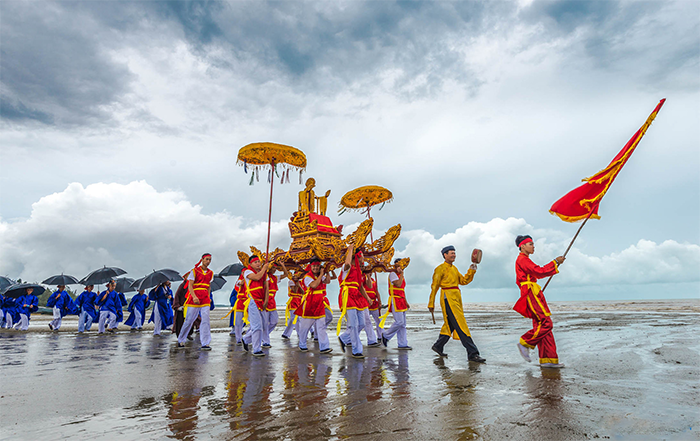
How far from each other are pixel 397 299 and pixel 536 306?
357 cm

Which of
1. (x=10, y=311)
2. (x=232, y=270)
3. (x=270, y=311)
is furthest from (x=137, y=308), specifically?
(x=270, y=311)

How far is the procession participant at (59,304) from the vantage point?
16219 millimetres

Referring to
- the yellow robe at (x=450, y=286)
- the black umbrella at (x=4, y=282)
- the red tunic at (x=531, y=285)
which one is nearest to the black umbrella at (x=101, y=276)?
the black umbrella at (x=4, y=282)

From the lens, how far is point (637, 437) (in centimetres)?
306

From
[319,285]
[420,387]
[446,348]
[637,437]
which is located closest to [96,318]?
[319,285]

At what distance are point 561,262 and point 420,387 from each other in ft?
9.91

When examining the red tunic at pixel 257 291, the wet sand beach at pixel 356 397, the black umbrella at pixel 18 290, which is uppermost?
the black umbrella at pixel 18 290

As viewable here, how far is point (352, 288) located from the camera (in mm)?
8023

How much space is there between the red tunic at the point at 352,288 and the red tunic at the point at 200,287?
335 centimetres

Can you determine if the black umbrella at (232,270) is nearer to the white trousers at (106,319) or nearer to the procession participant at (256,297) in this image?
the white trousers at (106,319)

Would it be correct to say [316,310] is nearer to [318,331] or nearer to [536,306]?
[318,331]

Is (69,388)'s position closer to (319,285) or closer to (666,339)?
(319,285)

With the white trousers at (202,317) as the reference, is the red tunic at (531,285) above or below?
above

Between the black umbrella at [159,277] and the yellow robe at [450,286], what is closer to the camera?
the yellow robe at [450,286]
